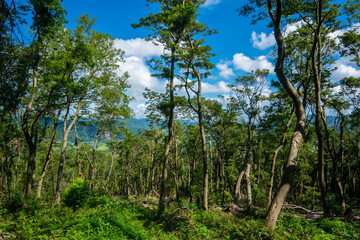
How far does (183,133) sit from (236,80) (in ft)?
36.3

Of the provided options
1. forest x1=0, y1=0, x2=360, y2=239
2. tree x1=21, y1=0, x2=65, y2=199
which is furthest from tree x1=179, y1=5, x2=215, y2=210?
tree x1=21, y1=0, x2=65, y2=199

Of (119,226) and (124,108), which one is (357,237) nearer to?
(119,226)

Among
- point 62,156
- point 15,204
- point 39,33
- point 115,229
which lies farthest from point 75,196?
point 39,33

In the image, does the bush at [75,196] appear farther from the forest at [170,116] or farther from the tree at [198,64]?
the tree at [198,64]

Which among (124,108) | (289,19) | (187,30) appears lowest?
(124,108)

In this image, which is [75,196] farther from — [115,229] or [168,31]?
[168,31]

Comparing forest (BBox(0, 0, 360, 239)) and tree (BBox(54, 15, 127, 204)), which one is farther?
tree (BBox(54, 15, 127, 204))

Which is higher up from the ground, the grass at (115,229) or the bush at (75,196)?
the grass at (115,229)

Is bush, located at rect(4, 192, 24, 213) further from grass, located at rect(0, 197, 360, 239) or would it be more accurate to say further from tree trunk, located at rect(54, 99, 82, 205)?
tree trunk, located at rect(54, 99, 82, 205)

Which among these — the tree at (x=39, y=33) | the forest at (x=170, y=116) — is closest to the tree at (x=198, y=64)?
the forest at (x=170, y=116)

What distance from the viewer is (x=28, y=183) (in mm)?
8656

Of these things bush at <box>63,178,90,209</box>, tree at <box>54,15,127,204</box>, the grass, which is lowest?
bush at <box>63,178,90,209</box>

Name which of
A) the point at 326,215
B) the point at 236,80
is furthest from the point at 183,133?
Answer: the point at 326,215

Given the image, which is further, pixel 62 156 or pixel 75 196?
pixel 62 156
